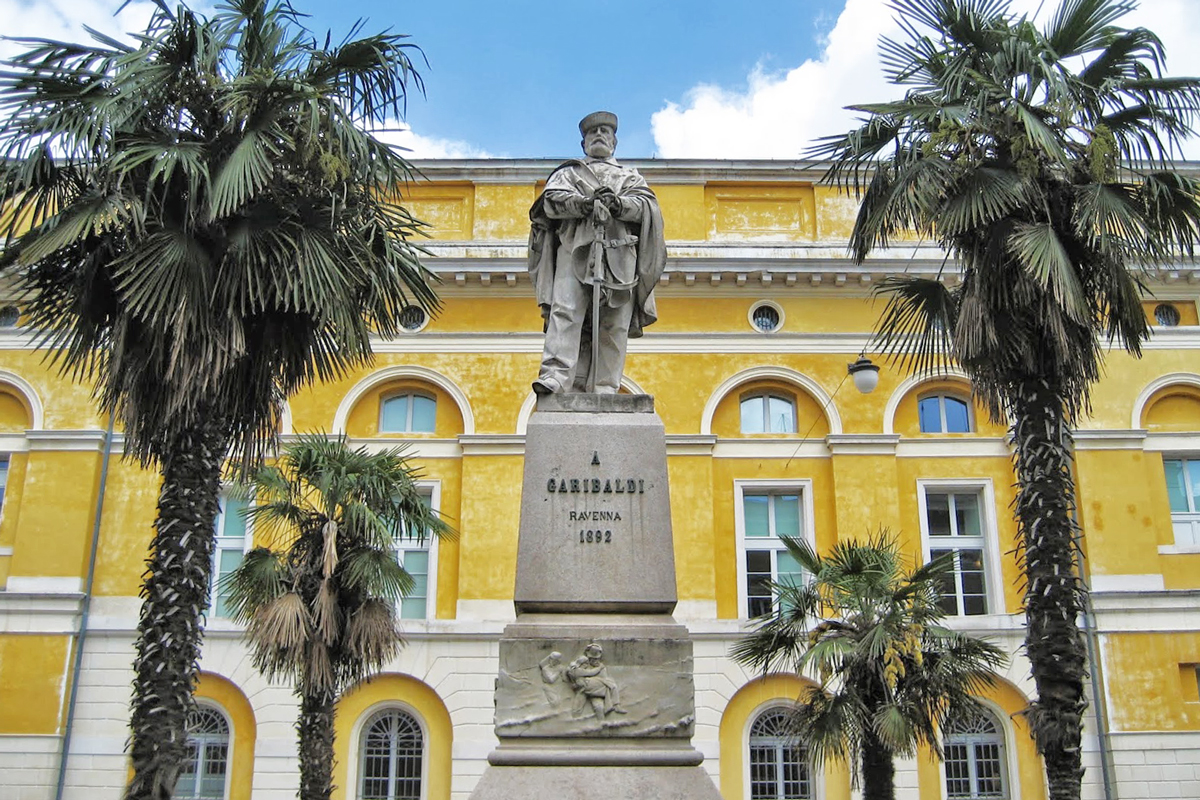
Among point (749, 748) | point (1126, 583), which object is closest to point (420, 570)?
point (749, 748)

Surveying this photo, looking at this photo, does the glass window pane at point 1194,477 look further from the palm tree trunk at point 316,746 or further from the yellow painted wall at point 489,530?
the palm tree trunk at point 316,746

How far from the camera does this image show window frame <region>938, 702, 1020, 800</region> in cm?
2130

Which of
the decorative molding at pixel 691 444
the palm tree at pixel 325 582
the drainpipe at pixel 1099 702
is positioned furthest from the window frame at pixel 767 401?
the palm tree at pixel 325 582

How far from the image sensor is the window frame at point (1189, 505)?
74.6 ft

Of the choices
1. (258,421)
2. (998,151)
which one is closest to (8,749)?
(258,421)

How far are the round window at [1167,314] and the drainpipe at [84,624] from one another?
19314 millimetres

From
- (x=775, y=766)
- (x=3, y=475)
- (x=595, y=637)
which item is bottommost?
(x=595, y=637)

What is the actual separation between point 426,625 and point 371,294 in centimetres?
999

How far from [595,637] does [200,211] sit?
675 centimetres

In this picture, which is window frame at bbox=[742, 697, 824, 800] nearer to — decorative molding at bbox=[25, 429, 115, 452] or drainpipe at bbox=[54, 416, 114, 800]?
drainpipe at bbox=[54, 416, 114, 800]

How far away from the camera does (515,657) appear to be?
23.5 feet

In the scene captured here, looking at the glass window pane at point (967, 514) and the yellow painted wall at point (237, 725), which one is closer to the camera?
the yellow painted wall at point (237, 725)

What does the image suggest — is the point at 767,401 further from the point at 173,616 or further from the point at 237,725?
the point at 173,616

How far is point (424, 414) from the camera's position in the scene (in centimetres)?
2345
